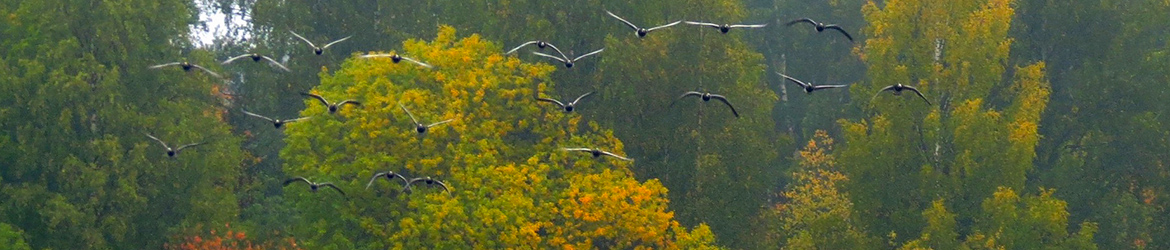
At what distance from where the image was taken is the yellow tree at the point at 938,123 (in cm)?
4991

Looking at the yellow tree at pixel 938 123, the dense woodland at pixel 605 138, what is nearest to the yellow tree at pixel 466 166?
the dense woodland at pixel 605 138

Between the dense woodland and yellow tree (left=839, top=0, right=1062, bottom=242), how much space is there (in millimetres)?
60

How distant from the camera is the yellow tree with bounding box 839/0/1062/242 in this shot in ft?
164

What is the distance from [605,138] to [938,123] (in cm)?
817

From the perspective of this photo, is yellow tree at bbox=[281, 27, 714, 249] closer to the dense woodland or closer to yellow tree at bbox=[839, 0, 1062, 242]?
the dense woodland

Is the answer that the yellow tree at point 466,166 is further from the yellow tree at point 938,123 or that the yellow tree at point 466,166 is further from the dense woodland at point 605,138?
the yellow tree at point 938,123

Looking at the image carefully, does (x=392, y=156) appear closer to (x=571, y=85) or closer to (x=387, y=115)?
(x=387, y=115)

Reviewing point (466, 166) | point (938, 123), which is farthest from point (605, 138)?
point (938, 123)

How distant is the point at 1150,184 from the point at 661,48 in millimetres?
13089

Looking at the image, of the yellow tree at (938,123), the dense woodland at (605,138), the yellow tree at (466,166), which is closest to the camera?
the yellow tree at (466,166)

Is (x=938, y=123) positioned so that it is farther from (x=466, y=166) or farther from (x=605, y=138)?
(x=466, y=166)

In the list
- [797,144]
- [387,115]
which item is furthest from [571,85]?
[797,144]

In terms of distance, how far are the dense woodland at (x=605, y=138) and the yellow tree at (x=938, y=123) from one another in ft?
0.20

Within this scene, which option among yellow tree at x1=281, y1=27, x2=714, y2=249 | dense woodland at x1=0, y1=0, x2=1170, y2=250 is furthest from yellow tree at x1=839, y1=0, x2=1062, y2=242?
yellow tree at x1=281, y1=27, x2=714, y2=249
